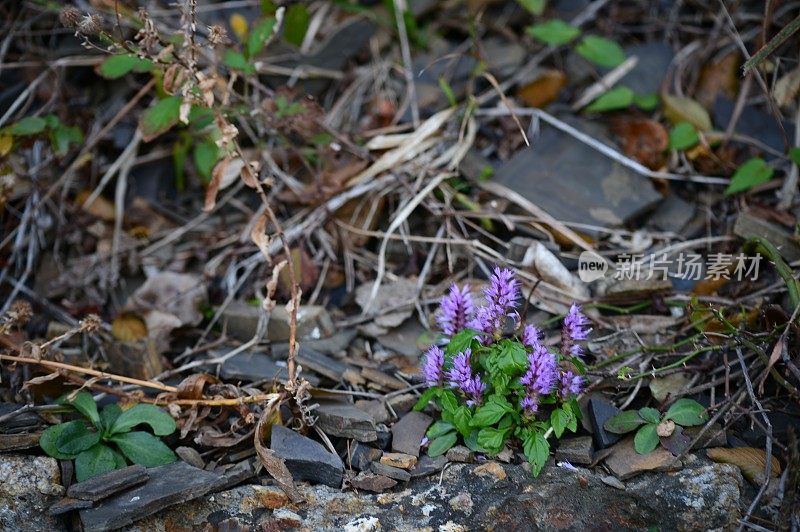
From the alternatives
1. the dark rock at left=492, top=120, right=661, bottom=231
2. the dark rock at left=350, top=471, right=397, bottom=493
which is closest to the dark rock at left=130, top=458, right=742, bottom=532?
the dark rock at left=350, top=471, right=397, bottom=493

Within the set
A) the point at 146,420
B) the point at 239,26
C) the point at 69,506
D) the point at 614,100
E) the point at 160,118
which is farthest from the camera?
the point at 239,26

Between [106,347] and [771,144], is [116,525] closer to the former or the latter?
[106,347]

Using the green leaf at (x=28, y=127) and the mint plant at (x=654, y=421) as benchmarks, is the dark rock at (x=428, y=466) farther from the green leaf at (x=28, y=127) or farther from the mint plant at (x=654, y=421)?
the green leaf at (x=28, y=127)

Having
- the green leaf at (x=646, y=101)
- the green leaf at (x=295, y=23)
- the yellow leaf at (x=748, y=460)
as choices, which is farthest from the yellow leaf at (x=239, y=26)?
the yellow leaf at (x=748, y=460)

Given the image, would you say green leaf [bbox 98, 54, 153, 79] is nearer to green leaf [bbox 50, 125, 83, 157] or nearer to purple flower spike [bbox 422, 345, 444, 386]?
green leaf [bbox 50, 125, 83, 157]

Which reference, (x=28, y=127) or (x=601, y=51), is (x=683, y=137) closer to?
(x=601, y=51)

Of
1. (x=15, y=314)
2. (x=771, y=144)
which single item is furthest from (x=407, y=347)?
(x=771, y=144)

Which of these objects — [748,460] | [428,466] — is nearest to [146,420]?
[428,466]
